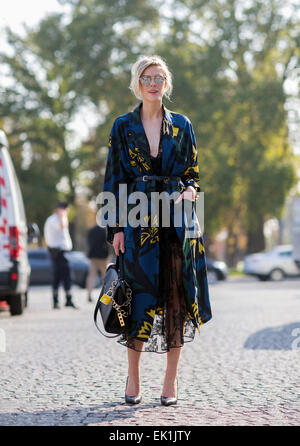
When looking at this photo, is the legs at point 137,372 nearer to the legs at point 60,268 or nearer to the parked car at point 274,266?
the legs at point 60,268

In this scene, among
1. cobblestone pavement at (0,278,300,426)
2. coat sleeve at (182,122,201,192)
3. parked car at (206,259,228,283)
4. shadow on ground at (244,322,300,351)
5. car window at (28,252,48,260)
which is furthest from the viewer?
parked car at (206,259,228,283)

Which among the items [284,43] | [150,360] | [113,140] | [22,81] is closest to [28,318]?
[150,360]

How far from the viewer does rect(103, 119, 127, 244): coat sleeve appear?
170 inches

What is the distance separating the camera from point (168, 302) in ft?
14.2

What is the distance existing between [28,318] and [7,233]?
1453mm

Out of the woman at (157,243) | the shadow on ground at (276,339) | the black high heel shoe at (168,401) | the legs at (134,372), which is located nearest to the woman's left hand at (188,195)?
the woman at (157,243)

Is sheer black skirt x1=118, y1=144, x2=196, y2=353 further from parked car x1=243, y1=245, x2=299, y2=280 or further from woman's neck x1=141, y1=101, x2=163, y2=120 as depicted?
parked car x1=243, y1=245, x2=299, y2=280

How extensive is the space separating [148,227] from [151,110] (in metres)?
0.72

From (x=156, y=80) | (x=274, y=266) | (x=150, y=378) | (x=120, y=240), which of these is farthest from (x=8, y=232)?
(x=274, y=266)

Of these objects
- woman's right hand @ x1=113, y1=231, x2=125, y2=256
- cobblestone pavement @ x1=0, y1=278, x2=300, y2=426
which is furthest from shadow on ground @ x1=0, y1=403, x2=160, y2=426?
woman's right hand @ x1=113, y1=231, x2=125, y2=256

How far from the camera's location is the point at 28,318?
1044 centimetres

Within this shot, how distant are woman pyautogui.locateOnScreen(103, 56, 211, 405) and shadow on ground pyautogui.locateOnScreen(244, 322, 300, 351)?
9.45 feet

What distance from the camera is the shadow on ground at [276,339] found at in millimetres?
7109

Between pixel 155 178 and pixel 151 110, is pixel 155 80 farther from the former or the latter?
pixel 155 178
